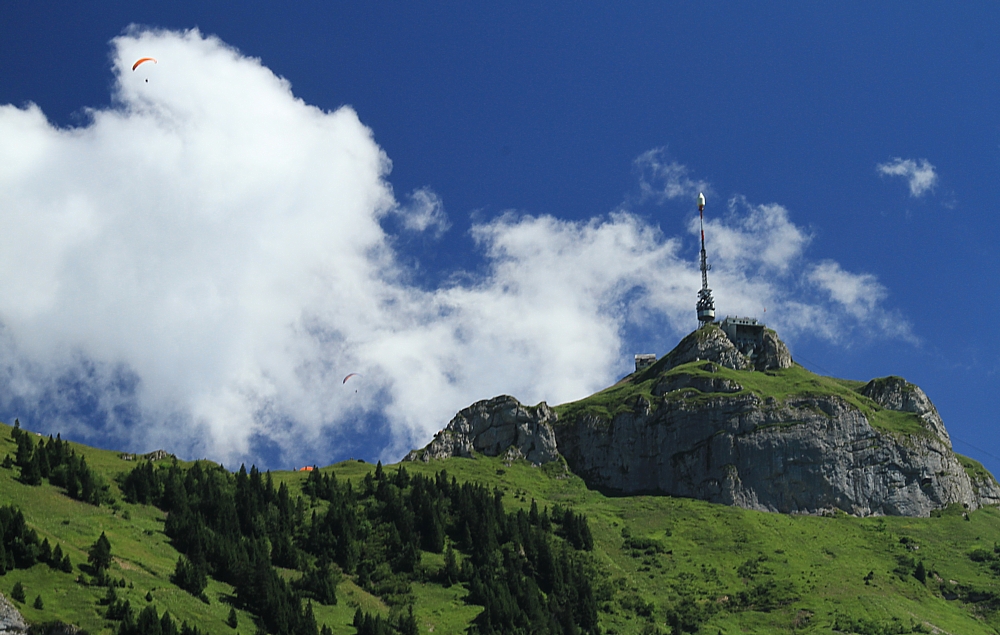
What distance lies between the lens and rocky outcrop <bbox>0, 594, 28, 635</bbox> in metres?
114

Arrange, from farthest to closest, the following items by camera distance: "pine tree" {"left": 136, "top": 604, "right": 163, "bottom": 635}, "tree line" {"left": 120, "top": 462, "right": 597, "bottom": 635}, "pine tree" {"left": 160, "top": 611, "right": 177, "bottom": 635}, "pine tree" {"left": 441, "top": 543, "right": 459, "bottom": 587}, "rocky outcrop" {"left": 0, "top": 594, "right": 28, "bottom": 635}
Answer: "pine tree" {"left": 441, "top": 543, "right": 459, "bottom": 587} < "tree line" {"left": 120, "top": 462, "right": 597, "bottom": 635} < "pine tree" {"left": 160, "top": 611, "right": 177, "bottom": 635} < "pine tree" {"left": 136, "top": 604, "right": 163, "bottom": 635} < "rocky outcrop" {"left": 0, "top": 594, "right": 28, "bottom": 635}

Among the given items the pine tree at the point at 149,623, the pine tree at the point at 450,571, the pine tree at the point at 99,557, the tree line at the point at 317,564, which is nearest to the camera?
the pine tree at the point at 149,623

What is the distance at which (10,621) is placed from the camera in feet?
379

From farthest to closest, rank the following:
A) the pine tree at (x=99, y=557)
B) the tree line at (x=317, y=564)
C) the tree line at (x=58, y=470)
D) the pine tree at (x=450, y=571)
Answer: the pine tree at (x=450, y=571) < the tree line at (x=58, y=470) < the tree line at (x=317, y=564) < the pine tree at (x=99, y=557)

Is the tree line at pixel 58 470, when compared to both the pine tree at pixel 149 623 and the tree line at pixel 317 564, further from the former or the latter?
the pine tree at pixel 149 623

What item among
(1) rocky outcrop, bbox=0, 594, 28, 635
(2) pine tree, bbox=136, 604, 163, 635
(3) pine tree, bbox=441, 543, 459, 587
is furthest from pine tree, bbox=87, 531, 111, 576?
(3) pine tree, bbox=441, 543, 459, 587

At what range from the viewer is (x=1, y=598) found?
387ft

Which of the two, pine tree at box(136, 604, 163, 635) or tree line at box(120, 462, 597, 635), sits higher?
tree line at box(120, 462, 597, 635)

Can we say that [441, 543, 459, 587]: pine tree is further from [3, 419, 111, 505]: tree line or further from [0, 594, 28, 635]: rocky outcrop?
[0, 594, 28, 635]: rocky outcrop

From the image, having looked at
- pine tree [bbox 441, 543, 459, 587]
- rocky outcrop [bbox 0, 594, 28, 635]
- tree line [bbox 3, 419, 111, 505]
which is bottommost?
rocky outcrop [bbox 0, 594, 28, 635]

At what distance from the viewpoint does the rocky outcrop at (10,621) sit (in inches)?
4501

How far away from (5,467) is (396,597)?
6324cm

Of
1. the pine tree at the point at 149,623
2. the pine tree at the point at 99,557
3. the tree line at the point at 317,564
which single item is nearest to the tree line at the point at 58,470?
the tree line at the point at 317,564

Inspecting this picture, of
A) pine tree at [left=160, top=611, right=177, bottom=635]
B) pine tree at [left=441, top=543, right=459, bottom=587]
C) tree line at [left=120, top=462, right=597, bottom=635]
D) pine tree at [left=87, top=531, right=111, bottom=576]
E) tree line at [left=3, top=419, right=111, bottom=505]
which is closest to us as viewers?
pine tree at [left=160, top=611, right=177, bottom=635]
